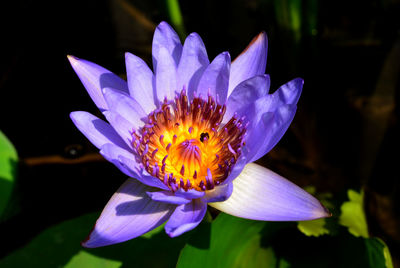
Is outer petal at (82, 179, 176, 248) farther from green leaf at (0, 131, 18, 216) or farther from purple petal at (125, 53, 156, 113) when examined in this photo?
green leaf at (0, 131, 18, 216)

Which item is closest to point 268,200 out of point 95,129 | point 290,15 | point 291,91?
point 291,91

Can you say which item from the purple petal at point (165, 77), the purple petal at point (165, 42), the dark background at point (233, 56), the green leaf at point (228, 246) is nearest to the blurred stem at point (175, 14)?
the dark background at point (233, 56)

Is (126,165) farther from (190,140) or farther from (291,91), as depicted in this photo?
(291,91)

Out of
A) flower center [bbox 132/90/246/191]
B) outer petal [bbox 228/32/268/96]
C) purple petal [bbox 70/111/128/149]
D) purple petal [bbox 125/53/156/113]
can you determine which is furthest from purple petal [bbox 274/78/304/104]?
purple petal [bbox 70/111/128/149]

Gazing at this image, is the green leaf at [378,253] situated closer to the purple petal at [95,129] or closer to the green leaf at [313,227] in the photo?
the green leaf at [313,227]

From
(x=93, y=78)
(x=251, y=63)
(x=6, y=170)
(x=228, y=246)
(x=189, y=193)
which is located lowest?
(x=228, y=246)

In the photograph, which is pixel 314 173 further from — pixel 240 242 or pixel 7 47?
pixel 7 47

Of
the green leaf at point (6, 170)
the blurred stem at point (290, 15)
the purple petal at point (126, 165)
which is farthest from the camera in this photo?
the blurred stem at point (290, 15)
